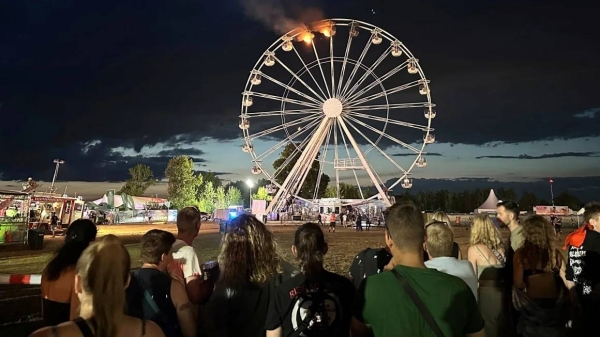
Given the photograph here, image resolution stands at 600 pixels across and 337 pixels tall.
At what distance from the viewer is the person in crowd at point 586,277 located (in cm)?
487

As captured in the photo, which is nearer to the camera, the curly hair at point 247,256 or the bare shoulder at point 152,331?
the bare shoulder at point 152,331

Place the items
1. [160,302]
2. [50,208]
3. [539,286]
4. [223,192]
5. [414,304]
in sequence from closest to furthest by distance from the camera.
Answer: [414,304], [160,302], [539,286], [50,208], [223,192]

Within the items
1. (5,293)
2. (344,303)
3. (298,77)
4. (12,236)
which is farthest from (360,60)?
(344,303)

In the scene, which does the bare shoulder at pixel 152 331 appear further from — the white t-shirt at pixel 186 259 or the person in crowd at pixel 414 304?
the white t-shirt at pixel 186 259

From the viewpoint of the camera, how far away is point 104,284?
2.04 metres

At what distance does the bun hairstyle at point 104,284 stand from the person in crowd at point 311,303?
1.23 metres

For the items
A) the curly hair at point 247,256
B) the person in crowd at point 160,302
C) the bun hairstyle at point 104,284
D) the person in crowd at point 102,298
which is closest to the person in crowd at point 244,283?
the curly hair at point 247,256

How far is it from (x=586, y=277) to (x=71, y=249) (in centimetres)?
558

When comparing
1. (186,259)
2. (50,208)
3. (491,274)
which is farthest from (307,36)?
(186,259)

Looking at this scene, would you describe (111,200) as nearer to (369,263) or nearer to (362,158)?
(362,158)

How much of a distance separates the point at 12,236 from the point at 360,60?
2724cm

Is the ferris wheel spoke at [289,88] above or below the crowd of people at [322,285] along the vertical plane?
above

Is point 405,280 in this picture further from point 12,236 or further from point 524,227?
point 12,236

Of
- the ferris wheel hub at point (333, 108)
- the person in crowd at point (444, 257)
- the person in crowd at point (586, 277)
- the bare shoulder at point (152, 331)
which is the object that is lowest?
the person in crowd at point (586, 277)
